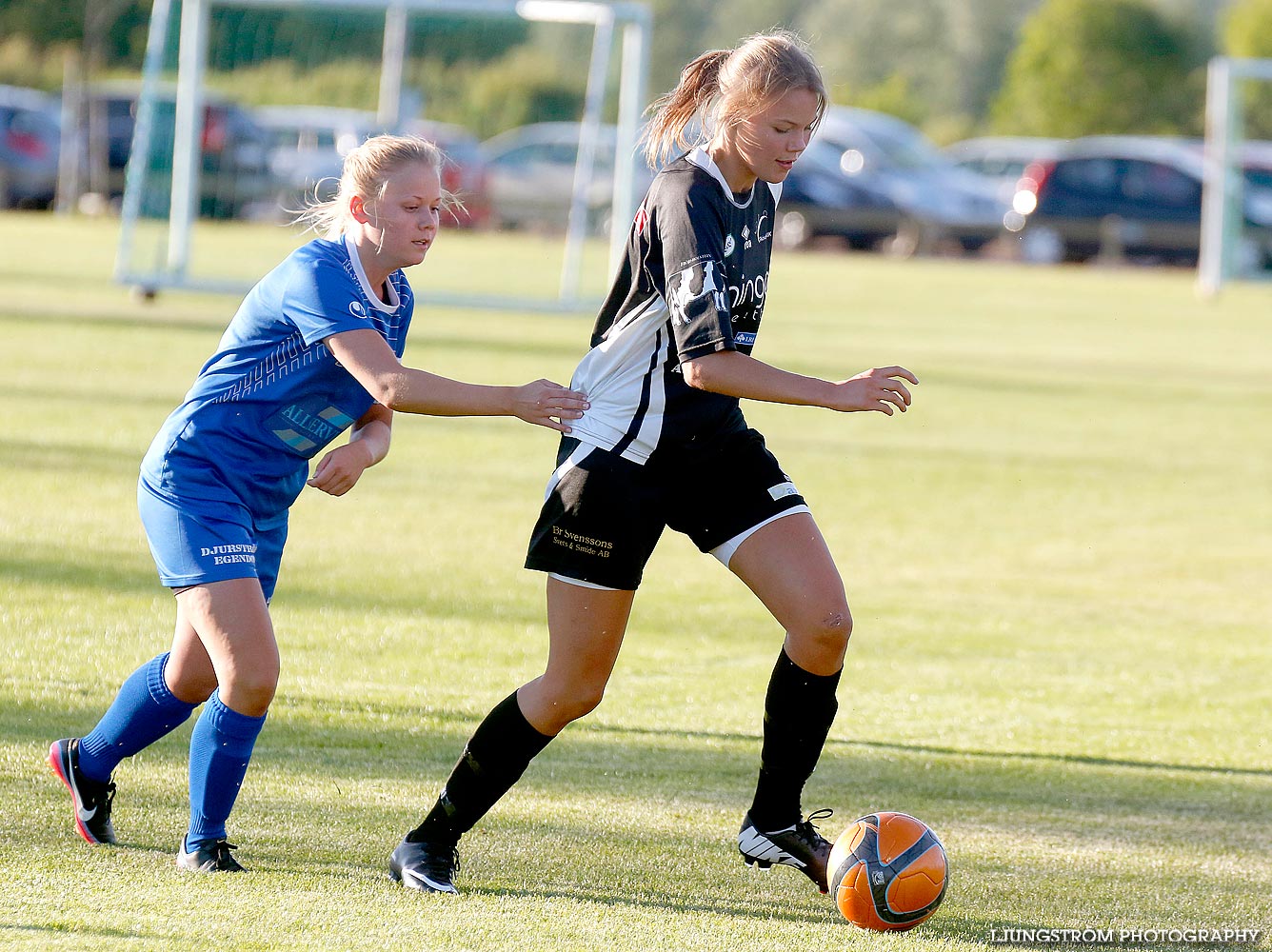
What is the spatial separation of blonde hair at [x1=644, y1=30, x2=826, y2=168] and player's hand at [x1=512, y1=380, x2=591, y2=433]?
655 mm

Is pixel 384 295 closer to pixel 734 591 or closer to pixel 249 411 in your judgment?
pixel 249 411

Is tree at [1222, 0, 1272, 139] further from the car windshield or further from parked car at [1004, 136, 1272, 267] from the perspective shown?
parked car at [1004, 136, 1272, 267]

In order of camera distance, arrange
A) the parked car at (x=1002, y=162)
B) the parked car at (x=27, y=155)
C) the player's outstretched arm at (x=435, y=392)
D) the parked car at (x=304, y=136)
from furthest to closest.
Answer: the parked car at (x=1002, y=162) → the parked car at (x=27, y=155) → the parked car at (x=304, y=136) → the player's outstretched arm at (x=435, y=392)

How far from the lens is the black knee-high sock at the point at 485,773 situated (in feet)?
13.8

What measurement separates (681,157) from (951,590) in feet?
14.5

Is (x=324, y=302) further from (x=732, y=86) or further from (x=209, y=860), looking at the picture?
(x=209, y=860)

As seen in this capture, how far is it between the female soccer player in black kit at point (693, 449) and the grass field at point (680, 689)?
0.36m

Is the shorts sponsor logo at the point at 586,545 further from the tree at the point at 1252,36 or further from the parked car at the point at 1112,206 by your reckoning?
the tree at the point at 1252,36

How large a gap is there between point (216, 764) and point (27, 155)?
103ft

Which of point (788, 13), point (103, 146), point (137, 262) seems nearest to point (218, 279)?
point (137, 262)

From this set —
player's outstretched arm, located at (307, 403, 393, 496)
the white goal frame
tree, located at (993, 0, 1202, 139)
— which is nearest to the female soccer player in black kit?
player's outstretched arm, located at (307, 403, 393, 496)

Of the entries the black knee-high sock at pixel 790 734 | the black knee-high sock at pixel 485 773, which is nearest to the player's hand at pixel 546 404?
the black knee-high sock at pixel 485 773

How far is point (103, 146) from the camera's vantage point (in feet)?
110

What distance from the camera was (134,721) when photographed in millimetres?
4293
